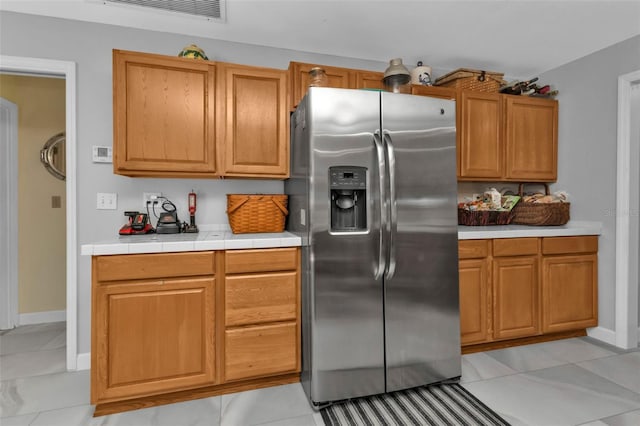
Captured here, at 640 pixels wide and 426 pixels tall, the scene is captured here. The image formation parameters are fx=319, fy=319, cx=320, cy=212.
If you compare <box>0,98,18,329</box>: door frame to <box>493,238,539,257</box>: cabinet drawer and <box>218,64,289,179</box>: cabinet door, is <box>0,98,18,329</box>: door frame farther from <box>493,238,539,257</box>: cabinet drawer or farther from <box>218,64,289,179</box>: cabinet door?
<box>493,238,539,257</box>: cabinet drawer

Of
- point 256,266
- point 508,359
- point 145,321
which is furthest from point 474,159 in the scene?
point 145,321

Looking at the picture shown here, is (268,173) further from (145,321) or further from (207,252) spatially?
(145,321)

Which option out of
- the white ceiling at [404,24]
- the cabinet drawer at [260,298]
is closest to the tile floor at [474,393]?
the cabinet drawer at [260,298]

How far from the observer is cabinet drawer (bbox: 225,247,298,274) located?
6.20 ft

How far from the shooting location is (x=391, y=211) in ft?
6.09

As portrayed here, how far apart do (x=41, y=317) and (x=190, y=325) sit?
236 centimetres

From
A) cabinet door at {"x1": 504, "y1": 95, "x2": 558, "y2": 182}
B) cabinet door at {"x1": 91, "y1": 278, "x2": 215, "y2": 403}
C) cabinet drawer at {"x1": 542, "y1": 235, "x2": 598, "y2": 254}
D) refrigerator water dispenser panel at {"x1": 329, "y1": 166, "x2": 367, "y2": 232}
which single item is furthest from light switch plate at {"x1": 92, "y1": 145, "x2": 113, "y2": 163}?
cabinet drawer at {"x1": 542, "y1": 235, "x2": 598, "y2": 254}

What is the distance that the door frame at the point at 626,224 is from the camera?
2.54m

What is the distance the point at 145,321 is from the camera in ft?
5.79

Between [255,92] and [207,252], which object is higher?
[255,92]

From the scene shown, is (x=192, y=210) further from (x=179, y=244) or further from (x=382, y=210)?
(x=382, y=210)

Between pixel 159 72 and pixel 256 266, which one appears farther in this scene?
pixel 159 72

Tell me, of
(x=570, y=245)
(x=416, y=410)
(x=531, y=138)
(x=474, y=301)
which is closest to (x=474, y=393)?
(x=416, y=410)

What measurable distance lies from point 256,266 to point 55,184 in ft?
8.87
